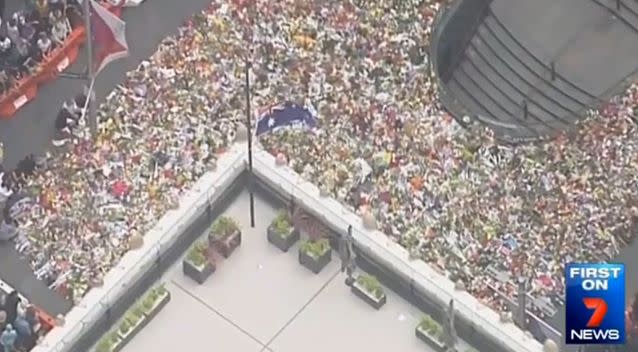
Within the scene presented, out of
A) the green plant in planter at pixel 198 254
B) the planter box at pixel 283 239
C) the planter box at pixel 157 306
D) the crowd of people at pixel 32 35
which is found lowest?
the planter box at pixel 157 306

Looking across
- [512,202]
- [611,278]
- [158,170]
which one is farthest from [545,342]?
[158,170]

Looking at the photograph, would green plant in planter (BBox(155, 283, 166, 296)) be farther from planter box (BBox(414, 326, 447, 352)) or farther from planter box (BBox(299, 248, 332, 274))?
planter box (BBox(414, 326, 447, 352))

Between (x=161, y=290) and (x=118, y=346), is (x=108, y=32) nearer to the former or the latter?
(x=161, y=290)

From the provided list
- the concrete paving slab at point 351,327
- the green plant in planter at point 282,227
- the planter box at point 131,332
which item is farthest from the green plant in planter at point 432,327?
the planter box at point 131,332

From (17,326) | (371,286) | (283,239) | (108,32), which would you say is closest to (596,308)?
(371,286)

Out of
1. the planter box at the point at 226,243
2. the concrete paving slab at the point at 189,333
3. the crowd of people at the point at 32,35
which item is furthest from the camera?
the crowd of people at the point at 32,35

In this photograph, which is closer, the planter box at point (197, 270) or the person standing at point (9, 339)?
the planter box at point (197, 270)

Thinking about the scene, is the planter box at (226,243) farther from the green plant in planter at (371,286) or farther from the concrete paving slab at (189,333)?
the green plant in planter at (371,286)
